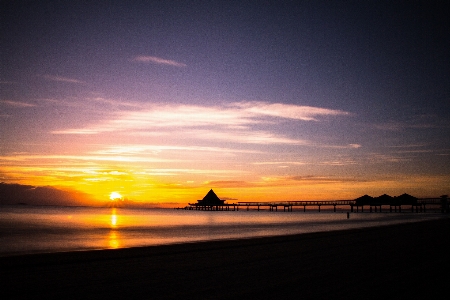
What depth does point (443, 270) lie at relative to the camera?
819 cm

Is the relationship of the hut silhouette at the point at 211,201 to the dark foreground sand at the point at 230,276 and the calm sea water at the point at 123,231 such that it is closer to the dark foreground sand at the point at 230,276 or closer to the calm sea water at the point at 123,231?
the calm sea water at the point at 123,231

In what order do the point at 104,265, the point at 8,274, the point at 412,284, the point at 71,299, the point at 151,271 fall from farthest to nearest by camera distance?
1. the point at 104,265
2. the point at 151,271
3. the point at 8,274
4. the point at 412,284
5. the point at 71,299

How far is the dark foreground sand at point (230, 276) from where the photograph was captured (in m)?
5.99

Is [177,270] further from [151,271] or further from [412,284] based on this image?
→ [412,284]

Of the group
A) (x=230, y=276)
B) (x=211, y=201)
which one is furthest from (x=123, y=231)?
(x=211, y=201)

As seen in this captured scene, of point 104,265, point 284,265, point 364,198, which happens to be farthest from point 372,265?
point 364,198

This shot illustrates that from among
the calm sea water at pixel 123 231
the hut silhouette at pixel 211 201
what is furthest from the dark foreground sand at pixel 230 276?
the hut silhouette at pixel 211 201

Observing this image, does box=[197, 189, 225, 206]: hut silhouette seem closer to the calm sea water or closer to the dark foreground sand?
the calm sea water

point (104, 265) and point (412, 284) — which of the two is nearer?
point (412, 284)

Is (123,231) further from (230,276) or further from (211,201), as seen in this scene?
(211,201)

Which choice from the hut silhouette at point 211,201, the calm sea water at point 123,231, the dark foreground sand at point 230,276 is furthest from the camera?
the hut silhouette at point 211,201

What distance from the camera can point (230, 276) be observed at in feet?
24.9

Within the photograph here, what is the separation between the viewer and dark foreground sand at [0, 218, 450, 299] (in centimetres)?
599

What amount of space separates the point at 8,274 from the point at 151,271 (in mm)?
2804
